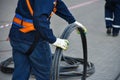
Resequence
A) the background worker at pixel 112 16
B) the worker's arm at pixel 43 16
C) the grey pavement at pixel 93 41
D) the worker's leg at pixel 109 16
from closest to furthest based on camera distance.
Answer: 1. the worker's arm at pixel 43 16
2. the grey pavement at pixel 93 41
3. the background worker at pixel 112 16
4. the worker's leg at pixel 109 16

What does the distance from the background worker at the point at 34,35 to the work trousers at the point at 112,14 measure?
4.72 metres

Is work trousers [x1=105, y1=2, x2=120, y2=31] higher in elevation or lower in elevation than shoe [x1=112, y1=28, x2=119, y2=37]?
higher

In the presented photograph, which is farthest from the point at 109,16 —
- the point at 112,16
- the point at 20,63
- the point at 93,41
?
the point at 20,63

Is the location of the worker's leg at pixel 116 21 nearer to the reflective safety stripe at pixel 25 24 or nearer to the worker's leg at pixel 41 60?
the worker's leg at pixel 41 60

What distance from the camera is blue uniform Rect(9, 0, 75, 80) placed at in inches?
167

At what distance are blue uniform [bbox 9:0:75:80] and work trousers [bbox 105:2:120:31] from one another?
4724 mm

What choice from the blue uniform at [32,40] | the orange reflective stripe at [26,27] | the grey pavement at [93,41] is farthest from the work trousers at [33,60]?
the grey pavement at [93,41]

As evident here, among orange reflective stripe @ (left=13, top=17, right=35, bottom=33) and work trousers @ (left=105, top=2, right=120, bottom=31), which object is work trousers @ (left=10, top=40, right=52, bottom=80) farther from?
work trousers @ (left=105, top=2, right=120, bottom=31)

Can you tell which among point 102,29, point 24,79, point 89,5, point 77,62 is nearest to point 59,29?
point 102,29

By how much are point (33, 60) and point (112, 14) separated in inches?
212

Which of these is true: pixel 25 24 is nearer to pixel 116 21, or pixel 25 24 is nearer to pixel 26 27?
pixel 26 27

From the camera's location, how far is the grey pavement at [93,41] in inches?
281

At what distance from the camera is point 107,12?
971cm

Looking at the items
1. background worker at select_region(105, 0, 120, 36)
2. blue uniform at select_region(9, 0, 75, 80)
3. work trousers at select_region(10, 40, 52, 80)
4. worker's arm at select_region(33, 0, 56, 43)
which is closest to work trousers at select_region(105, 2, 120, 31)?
background worker at select_region(105, 0, 120, 36)
